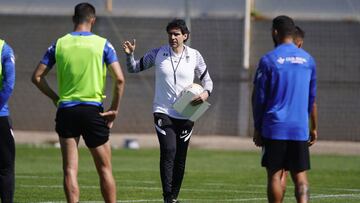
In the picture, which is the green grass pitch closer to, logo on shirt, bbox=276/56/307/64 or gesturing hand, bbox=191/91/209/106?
gesturing hand, bbox=191/91/209/106

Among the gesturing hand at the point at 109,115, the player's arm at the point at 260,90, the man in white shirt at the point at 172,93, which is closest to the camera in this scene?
the player's arm at the point at 260,90

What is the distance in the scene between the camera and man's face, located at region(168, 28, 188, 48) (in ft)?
47.8

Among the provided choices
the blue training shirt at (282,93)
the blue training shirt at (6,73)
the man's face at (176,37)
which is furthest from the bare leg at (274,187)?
the man's face at (176,37)

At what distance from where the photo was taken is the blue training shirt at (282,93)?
11281 mm

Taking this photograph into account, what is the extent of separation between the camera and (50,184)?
57.9 ft

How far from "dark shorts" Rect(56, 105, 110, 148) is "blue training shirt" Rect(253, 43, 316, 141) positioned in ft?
→ 5.48

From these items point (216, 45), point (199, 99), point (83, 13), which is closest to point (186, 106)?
point (199, 99)

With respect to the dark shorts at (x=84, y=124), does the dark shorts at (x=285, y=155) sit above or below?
below

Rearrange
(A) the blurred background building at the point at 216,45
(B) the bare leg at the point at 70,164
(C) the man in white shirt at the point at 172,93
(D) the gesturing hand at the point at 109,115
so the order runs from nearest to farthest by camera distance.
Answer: (D) the gesturing hand at the point at 109,115, (B) the bare leg at the point at 70,164, (C) the man in white shirt at the point at 172,93, (A) the blurred background building at the point at 216,45

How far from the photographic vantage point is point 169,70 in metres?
14.6

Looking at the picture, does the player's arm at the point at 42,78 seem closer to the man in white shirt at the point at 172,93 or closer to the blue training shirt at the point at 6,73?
the blue training shirt at the point at 6,73

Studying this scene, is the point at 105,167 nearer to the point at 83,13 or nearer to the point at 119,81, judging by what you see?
the point at 119,81

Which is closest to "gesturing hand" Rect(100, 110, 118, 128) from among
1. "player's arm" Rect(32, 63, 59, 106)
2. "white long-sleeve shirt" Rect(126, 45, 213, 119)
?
"player's arm" Rect(32, 63, 59, 106)

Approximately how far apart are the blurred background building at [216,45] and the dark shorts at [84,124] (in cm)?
1844
